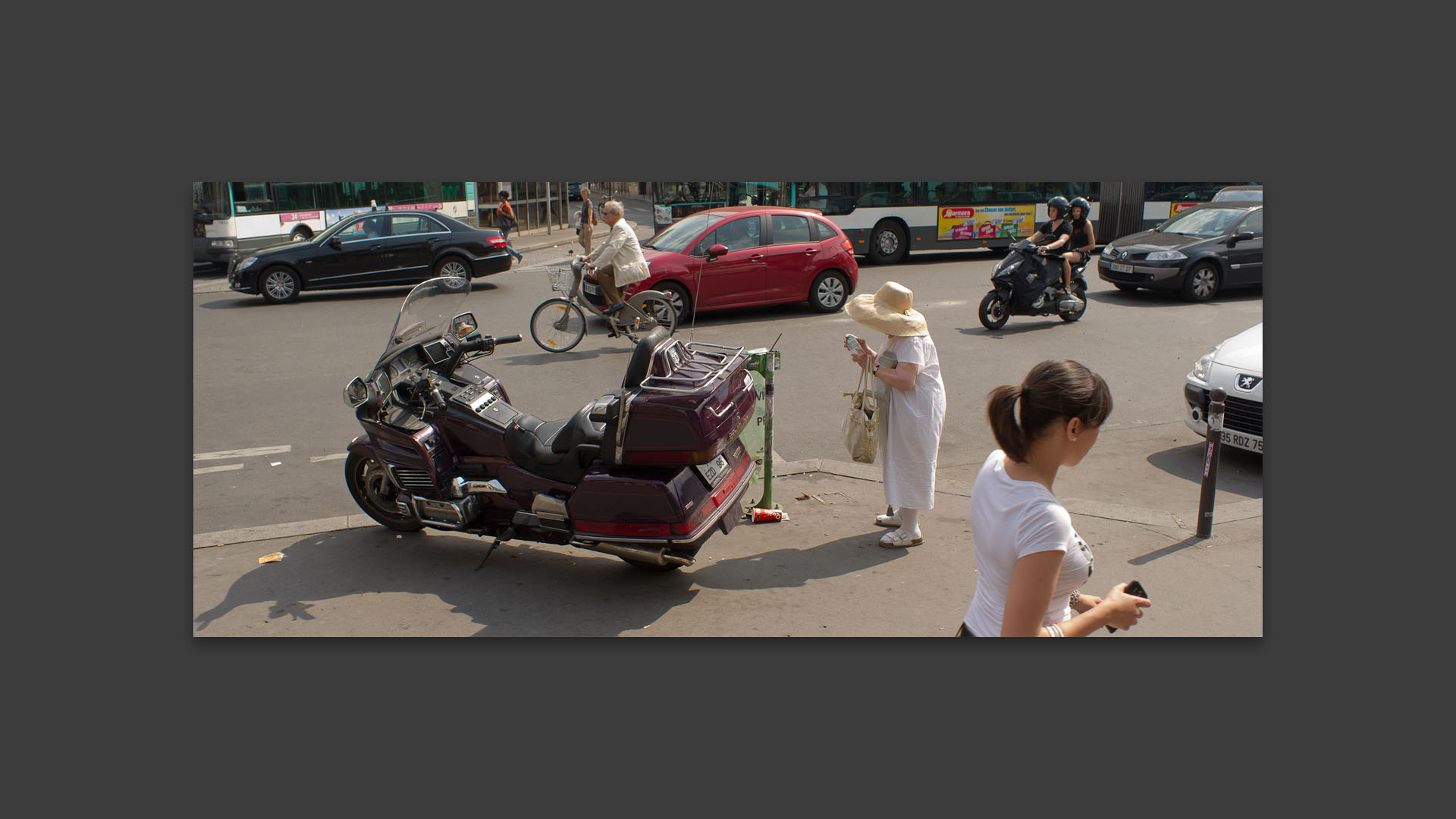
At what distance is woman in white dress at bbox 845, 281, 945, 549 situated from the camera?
548cm

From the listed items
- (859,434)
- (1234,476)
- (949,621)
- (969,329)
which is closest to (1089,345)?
(969,329)

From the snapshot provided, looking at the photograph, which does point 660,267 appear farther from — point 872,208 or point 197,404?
point 197,404

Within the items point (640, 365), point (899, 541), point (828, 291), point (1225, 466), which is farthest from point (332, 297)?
point (1225, 466)

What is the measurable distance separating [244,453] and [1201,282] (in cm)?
1252

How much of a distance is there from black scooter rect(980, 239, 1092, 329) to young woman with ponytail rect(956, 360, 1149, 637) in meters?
10.7

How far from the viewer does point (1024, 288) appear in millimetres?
12977

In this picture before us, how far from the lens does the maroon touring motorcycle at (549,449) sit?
4867mm

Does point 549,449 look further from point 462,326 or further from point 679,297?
point 679,297

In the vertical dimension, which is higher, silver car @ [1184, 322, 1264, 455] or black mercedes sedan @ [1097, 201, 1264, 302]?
black mercedes sedan @ [1097, 201, 1264, 302]

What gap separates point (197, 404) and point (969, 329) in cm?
901

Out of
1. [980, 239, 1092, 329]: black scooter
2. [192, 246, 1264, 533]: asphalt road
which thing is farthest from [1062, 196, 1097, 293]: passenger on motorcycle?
[192, 246, 1264, 533]: asphalt road

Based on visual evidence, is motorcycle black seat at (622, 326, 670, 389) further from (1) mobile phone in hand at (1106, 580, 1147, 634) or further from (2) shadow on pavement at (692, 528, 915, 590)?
(1) mobile phone in hand at (1106, 580, 1147, 634)

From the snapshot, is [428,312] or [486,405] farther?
[428,312]

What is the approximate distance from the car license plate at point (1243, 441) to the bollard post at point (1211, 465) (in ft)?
4.46
